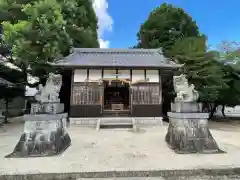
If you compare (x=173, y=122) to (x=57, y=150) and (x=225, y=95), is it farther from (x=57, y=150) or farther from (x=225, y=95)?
(x=225, y=95)

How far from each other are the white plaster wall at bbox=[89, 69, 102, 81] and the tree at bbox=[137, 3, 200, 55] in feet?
33.5

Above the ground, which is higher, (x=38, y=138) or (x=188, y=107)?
(x=188, y=107)

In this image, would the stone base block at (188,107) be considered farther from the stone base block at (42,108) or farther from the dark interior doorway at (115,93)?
the dark interior doorway at (115,93)

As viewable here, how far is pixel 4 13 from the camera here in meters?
11.7

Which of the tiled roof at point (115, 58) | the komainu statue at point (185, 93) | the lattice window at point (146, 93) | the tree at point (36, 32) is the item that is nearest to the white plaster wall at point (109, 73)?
the tiled roof at point (115, 58)

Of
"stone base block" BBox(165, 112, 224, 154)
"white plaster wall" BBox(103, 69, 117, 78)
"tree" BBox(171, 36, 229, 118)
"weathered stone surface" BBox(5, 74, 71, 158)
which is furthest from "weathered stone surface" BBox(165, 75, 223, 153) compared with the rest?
"white plaster wall" BBox(103, 69, 117, 78)

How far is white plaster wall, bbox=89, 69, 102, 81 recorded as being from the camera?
12655 mm

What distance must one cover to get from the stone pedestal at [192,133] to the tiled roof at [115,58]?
23.4ft

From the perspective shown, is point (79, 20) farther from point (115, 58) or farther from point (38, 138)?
point (38, 138)

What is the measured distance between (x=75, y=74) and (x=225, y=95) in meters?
11.7

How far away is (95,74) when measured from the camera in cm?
1276

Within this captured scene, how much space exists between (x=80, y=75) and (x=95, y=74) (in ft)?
3.18

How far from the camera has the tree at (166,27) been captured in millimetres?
21234

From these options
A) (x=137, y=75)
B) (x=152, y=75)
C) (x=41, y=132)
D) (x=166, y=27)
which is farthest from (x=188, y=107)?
(x=166, y=27)
